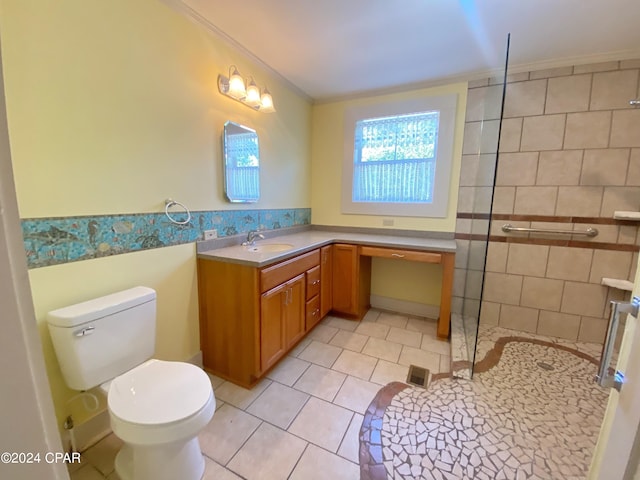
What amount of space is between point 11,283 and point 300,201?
2777 mm

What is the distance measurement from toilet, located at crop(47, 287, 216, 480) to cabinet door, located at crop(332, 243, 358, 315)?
1639 mm

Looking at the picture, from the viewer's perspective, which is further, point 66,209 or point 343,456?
point 343,456

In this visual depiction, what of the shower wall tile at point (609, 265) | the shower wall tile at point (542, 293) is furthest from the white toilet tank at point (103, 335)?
the shower wall tile at point (609, 265)

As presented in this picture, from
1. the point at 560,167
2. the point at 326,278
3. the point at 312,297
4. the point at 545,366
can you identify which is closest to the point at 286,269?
the point at 312,297

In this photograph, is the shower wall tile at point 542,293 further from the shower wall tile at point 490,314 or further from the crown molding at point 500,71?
the crown molding at point 500,71

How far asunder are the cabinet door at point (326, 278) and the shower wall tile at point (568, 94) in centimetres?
222

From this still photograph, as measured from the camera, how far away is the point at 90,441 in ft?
4.55

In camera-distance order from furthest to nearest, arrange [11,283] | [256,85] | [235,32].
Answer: [256,85] → [235,32] → [11,283]

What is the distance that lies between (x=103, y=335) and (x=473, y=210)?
288 centimetres

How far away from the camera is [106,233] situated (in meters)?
1.37

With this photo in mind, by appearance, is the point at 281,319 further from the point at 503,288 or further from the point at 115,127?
the point at 503,288

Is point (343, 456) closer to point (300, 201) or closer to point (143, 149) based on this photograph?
point (143, 149)

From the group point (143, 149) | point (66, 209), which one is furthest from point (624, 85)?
point (66, 209)

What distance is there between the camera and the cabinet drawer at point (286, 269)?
1725 millimetres
